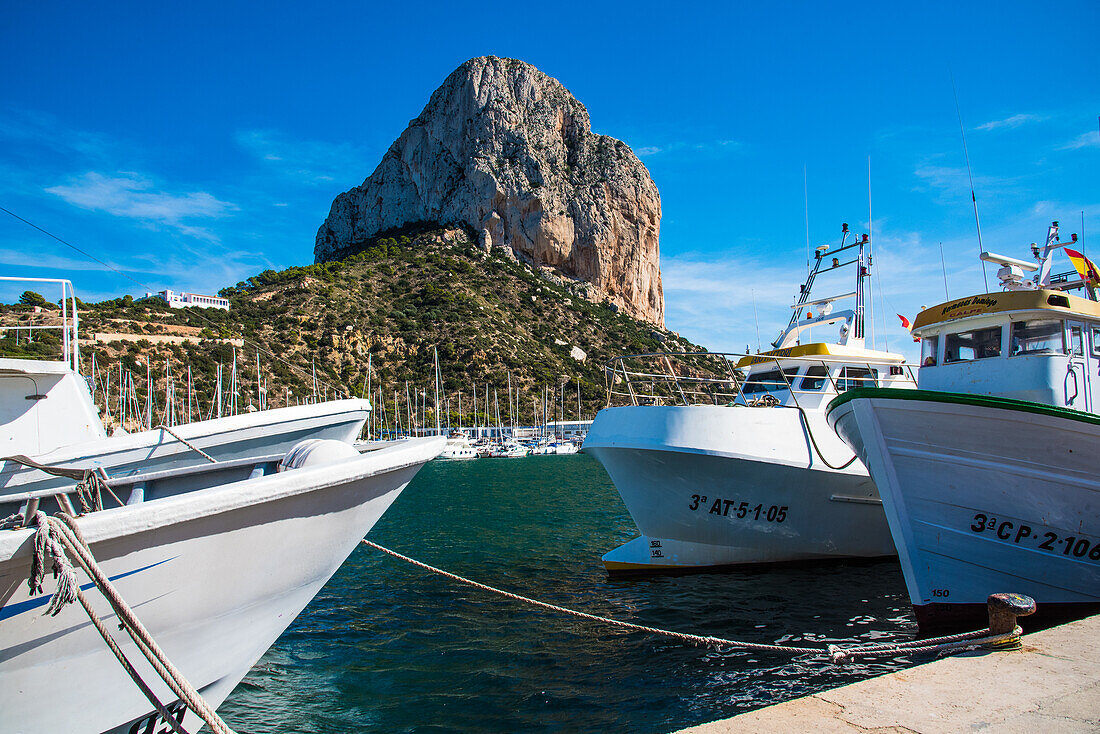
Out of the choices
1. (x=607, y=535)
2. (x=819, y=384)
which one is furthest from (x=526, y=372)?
(x=819, y=384)

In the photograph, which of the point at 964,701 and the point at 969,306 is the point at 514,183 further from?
the point at 964,701

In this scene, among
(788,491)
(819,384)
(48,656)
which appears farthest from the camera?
(819,384)

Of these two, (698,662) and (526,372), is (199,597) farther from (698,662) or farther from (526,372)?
(526,372)

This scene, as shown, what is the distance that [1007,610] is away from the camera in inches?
206

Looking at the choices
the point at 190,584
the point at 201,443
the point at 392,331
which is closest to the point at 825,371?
the point at 201,443

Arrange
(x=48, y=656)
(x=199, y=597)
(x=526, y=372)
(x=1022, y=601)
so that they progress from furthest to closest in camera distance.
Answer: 1. (x=526, y=372)
2. (x=1022, y=601)
3. (x=199, y=597)
4. (x=48, y=656)

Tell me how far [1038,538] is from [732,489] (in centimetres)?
414

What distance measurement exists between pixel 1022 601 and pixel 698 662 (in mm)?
3602

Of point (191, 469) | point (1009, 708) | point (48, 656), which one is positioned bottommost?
point (1009, 708)

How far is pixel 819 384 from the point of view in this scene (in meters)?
12.8

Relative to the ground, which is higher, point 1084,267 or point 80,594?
point 1084,267

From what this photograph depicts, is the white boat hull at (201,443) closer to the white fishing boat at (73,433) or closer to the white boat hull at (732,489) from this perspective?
the white fishing boat at (73,433)

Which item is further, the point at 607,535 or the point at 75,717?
the point at 607,535

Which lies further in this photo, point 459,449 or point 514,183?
point 514,183
